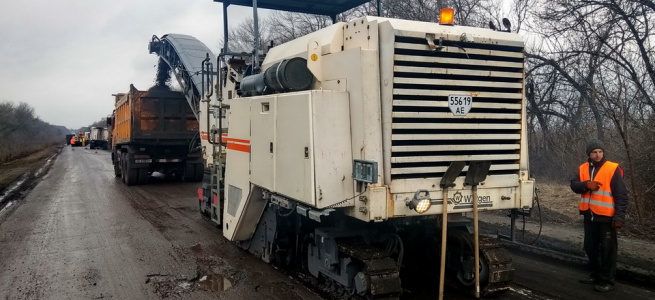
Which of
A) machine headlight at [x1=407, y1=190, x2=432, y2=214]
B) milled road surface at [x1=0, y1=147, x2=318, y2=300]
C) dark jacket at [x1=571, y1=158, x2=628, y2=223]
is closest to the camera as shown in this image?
machine headlight at [x1=407, y1=190, x2=432, y2=214]

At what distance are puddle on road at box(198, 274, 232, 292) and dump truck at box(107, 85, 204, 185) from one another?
8325mm

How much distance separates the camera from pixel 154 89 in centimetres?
1437

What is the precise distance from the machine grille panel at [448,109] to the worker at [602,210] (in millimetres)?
1260

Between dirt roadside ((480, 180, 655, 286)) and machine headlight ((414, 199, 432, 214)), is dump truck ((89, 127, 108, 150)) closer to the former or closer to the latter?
dirt roadside ((480, 180, 655, 286))

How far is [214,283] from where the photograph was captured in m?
5.59

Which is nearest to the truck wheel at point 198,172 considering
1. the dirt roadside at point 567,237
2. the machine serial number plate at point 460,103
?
the dirt roadside at point 567,237

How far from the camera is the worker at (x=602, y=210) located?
5.15 meters

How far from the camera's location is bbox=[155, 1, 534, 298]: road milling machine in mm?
4176

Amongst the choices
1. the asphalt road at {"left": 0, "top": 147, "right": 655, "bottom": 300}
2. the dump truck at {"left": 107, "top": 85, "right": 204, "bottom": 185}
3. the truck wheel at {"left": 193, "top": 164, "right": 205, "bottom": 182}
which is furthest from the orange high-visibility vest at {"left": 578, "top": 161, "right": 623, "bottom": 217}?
the truck wheel at {"left": 193, "top": 164, "right": 205, "bottom": 182}

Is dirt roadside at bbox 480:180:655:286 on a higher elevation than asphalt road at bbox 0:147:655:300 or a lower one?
higher

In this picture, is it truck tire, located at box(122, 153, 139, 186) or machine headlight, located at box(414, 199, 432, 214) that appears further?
truck tire, located at box(122, 153, 139, 186)

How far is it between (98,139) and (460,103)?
54461 millimetres

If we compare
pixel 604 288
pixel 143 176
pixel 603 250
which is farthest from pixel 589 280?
pixel 143 176

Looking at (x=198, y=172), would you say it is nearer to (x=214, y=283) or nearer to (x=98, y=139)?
(x=214, y=283)
